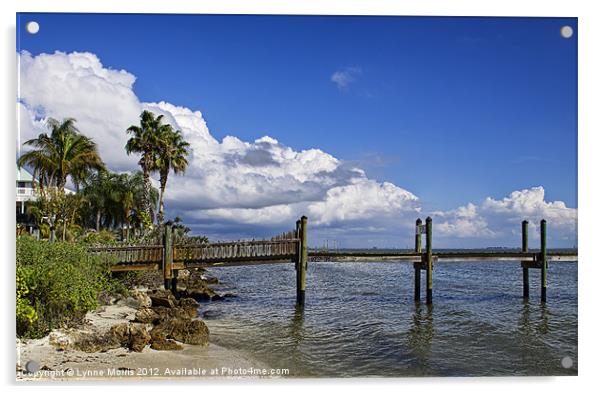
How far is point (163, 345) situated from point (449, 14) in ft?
22.5

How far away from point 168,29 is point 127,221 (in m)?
23.0

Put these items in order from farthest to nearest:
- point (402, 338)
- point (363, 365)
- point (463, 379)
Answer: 1. point (402, 338)
2. point (363, 365)
3. point (463, 379)

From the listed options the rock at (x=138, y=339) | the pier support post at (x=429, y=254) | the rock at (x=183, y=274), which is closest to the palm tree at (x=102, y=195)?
the rock at (x=183, y=274)

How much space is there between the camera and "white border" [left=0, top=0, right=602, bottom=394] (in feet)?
21.5

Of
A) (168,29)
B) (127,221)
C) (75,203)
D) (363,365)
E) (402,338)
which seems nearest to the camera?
(168,29)

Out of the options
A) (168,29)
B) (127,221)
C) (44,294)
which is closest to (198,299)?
(44,294)

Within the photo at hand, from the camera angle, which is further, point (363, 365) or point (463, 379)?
point (363, 365)

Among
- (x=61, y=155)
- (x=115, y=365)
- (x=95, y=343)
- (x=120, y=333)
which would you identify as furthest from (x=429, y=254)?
(x=61, y=155)

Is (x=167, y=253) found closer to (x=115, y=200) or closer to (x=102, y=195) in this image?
(x=102, y=195)

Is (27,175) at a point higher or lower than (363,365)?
higher

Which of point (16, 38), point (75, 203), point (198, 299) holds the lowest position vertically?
point (198, 299)

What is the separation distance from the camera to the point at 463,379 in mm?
6688

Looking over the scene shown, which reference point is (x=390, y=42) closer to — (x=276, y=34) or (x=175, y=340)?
(x=276, y=34)

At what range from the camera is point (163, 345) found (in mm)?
8070
